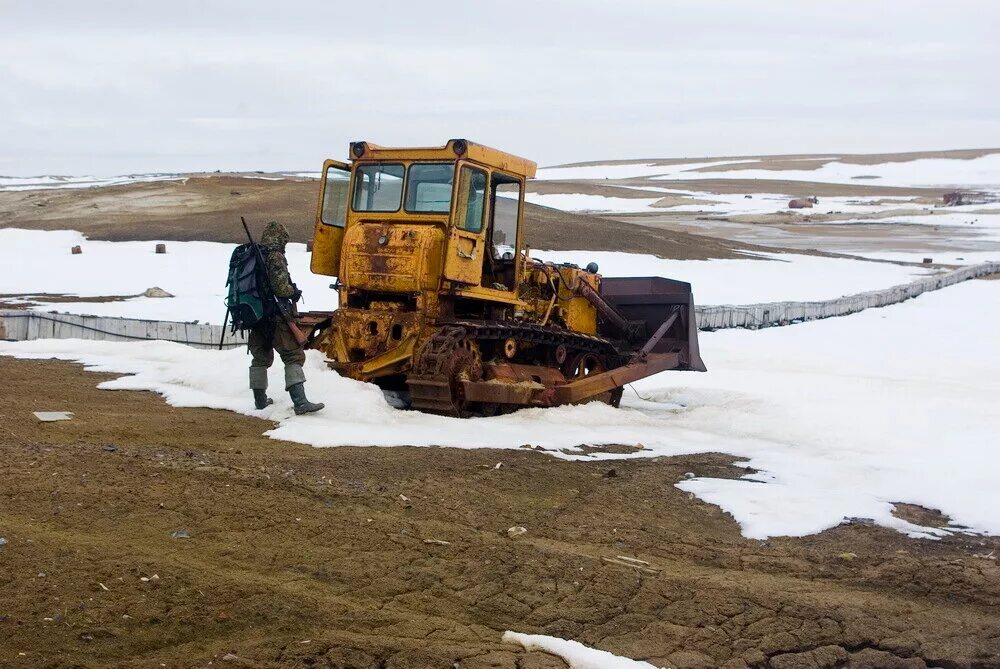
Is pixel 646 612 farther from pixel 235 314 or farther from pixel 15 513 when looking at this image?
pixel 235 314

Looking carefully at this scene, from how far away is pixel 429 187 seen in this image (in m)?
12.6

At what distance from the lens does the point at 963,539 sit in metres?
8.12

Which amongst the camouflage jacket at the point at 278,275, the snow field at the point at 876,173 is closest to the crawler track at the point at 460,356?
the camouflage jacket at the point at 278,275

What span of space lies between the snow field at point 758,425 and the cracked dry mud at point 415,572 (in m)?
0.85

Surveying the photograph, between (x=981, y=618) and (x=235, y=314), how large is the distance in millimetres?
7183

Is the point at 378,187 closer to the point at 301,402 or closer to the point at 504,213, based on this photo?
the point at 504,213

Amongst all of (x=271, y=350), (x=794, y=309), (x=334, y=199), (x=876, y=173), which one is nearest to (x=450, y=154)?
(x=334, y=199)

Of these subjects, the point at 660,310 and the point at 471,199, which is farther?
the point at 660,310

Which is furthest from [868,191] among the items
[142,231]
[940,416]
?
Answer: [940,416]

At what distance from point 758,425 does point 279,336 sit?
5.30 m

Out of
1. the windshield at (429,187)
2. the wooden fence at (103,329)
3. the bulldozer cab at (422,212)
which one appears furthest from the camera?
the wooden fence at (103,329)

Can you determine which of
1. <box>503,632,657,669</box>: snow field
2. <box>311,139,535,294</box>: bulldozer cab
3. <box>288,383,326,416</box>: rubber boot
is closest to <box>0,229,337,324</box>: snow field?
<box>311,139,535,294</box>: bulldozer cab

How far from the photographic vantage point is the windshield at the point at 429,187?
12.5m

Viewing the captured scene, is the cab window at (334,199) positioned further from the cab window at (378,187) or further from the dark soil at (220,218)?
the dark soil at (220,218)
